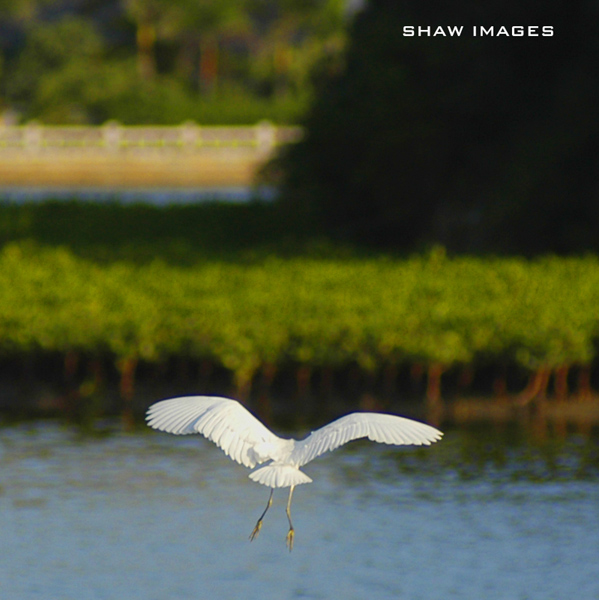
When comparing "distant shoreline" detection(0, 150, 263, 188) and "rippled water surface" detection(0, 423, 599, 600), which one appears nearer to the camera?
"rippled water surface" detection(0, 423, 599, 600)

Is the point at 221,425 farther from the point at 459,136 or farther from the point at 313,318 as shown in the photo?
the point at 459,136

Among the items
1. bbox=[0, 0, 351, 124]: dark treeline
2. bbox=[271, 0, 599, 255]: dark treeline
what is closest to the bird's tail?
bbox=[271, 0, 599, 255]: dark treeline

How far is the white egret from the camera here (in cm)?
777

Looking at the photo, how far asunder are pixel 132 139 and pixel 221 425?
50.1m

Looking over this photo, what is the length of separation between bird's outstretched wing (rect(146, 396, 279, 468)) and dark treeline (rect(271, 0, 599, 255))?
13.3 meters

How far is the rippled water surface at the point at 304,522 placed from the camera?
32.3 ft

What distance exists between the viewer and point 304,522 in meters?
11.4

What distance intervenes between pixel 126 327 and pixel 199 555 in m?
5.45

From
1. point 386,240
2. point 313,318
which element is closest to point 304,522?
point 313,318

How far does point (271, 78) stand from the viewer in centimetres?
6581

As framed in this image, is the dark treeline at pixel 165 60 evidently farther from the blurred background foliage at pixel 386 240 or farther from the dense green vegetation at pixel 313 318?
the dense green vegetation at pixel 313 318

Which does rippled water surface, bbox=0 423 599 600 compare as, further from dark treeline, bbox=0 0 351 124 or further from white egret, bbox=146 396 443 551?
dark treeline, bbox=0 0 351 124

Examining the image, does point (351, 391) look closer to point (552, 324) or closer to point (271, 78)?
point (552, 324)

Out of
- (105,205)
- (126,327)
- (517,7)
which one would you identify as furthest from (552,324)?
(105,205)
